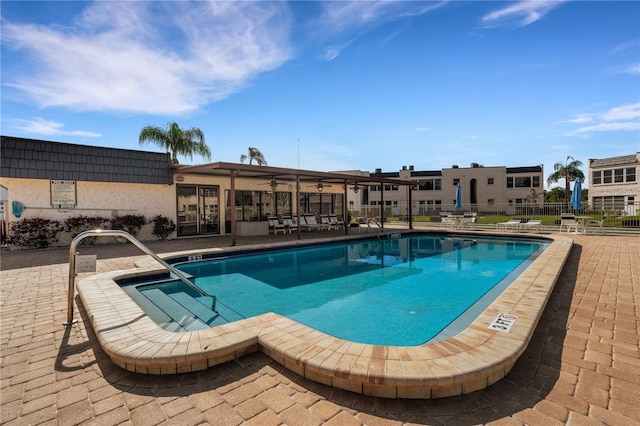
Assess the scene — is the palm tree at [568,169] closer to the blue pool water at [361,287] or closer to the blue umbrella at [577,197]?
the blue umbrella at [577,197]

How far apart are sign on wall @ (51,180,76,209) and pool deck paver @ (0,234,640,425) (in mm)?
8010

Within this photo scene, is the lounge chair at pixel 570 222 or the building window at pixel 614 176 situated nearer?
the lounge chair at pixel 570 222

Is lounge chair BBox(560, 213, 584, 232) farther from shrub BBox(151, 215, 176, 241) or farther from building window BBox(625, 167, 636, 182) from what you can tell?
shrub BBox(151, 215, 176, 241)

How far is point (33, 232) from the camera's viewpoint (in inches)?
366

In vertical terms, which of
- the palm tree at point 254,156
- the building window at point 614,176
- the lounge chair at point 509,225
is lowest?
the lounge chair at point 509,225

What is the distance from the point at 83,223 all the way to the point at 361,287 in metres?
9.33

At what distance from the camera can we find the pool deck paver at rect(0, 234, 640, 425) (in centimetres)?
199

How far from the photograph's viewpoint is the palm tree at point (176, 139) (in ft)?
72.1

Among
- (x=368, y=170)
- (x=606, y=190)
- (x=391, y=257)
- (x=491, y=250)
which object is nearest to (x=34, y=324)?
(x=391, y=257)

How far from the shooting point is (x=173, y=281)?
6297 millimetres

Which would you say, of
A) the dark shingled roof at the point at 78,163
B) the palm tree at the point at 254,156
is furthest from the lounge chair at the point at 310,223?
the palm tree at the point at 254,156

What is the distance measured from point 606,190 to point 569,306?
29909 millimetres

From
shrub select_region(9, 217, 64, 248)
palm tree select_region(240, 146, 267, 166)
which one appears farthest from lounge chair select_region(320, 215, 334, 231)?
palm tree select_region(240, 146, 267, 166)

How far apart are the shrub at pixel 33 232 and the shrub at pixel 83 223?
363 mm
